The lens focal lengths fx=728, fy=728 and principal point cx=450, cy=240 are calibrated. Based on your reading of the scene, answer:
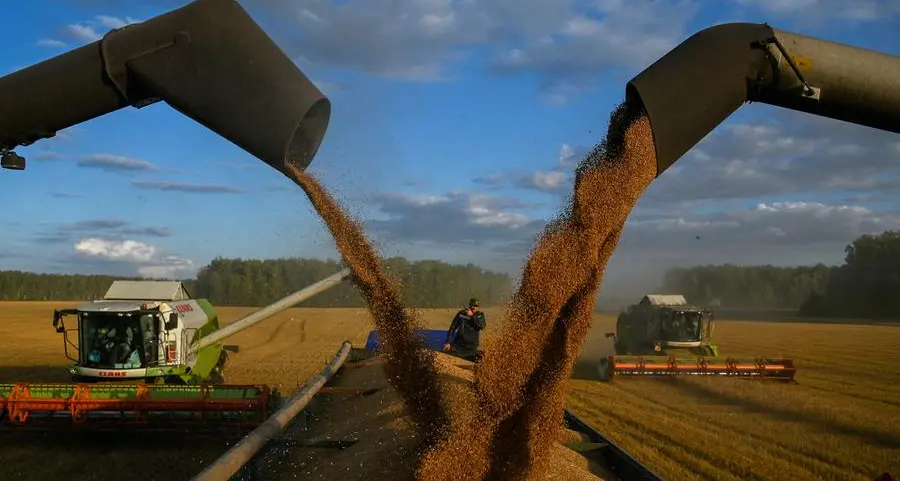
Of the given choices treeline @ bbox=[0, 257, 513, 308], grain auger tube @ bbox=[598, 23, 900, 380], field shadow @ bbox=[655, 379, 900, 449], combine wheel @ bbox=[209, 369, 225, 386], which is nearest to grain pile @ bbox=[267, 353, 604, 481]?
treeline @ bbox=[0, 257, 513, 308]

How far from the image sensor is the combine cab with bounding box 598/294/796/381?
1458 centimetres

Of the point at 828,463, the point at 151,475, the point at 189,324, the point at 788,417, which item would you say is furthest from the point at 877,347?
the point at 151,475

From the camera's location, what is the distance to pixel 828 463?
25.7 feet

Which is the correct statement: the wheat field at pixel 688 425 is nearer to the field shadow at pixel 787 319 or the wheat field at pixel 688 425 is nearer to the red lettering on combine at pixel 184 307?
the red lettering on combine at pixel 184 307

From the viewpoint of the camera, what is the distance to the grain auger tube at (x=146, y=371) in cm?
862

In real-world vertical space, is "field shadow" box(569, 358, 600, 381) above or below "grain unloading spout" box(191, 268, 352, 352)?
below

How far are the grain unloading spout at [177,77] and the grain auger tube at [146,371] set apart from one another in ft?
16.8

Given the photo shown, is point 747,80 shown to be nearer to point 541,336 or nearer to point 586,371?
point 541,336

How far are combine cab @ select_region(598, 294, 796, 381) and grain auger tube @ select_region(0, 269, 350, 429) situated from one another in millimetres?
7518

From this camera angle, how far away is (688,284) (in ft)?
210

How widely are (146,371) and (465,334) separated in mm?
4741

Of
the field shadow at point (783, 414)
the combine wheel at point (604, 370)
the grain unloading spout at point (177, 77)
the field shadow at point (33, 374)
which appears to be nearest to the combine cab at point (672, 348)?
the combine wheel at point (604, 370)

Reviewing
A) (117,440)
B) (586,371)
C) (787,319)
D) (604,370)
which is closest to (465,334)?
(117,440)

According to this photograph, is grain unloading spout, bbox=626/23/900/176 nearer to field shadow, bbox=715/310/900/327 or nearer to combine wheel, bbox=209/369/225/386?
combine wheel, bbox=209/369/225/386
